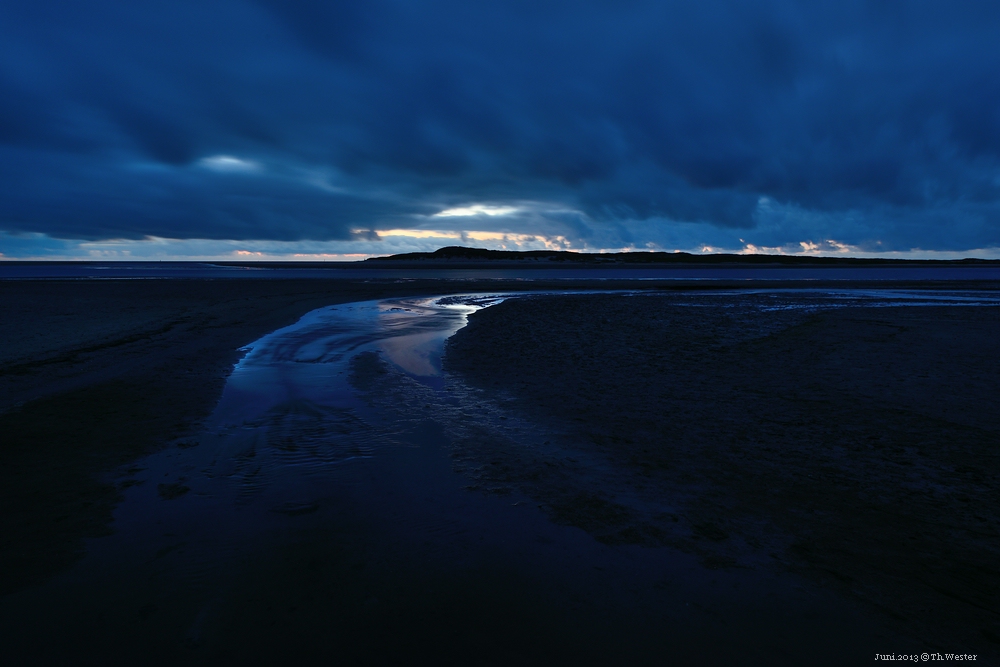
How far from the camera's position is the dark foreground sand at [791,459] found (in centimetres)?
400

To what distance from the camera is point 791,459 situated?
19.8ft

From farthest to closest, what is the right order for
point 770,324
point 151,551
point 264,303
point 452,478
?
point 264,303, point 770,324, point 452,478, point 151,551

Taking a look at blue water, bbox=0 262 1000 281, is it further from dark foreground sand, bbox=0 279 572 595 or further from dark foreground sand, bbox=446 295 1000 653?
dark foreground sand, bbox=446 295 1000 653

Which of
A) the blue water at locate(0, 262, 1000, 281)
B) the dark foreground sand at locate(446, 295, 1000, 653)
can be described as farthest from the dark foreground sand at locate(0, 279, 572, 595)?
the blue water at locate(0, 262, 1000, 281)

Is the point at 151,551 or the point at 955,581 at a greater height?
the point at 955,581

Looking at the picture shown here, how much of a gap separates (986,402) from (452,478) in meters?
8.69

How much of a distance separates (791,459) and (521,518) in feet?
11.6

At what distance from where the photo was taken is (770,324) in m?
18.4

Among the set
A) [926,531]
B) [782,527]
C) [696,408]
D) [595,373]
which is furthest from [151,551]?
[595,373]

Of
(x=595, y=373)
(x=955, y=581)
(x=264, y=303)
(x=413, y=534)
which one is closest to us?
(x=955, y=581)

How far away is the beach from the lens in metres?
3.36

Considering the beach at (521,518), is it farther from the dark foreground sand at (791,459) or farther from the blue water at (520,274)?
the blue water at (520,274)

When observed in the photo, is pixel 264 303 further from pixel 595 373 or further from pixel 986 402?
pixel 986 402

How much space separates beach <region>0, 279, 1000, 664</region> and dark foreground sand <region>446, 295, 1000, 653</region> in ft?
0.11
